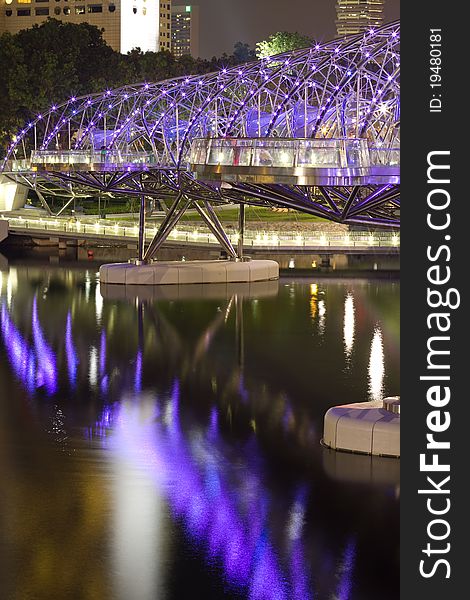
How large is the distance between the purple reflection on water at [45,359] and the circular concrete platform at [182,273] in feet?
44.9

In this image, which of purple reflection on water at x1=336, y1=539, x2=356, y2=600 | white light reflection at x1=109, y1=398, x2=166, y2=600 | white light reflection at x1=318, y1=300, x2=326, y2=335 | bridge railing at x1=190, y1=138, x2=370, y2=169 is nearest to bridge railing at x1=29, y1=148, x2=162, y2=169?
white light reflection at x1=318, y1=300, x2=326, y2=335

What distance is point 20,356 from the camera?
4284cm

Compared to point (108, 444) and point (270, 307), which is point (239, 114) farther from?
point (108, 444)

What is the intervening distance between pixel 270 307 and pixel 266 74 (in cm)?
1127

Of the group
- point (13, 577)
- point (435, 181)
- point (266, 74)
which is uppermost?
point (266, 74)

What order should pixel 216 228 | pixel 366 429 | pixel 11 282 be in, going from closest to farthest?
pixel 366 429, pixel 11 282, pixel 216 228

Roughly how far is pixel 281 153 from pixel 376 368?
25.1ft

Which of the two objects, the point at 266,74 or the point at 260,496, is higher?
the point at 266,74

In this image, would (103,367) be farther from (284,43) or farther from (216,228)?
(284,43)

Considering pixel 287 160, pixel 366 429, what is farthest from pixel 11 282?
pixel 366 429

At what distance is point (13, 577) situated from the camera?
22.0 metres

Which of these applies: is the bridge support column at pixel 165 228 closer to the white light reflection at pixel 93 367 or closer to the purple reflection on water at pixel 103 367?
the purple reflection on water at pixel 103 367

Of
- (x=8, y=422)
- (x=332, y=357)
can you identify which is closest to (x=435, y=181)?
(x=8, y=422)

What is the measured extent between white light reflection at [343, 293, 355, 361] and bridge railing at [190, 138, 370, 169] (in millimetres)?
7804
